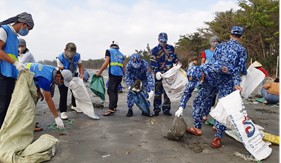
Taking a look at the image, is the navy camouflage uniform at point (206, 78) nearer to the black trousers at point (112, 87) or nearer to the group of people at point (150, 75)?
the group of people at point (150, 75)

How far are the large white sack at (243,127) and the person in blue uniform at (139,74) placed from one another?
1.90 metres

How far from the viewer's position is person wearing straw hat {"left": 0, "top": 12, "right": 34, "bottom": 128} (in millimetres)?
3373

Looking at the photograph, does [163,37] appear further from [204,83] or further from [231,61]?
[231,61]

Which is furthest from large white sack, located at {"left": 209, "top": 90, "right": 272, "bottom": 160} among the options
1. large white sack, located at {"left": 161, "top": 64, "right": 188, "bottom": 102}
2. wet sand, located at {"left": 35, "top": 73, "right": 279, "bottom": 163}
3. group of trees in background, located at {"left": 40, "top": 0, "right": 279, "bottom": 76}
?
group of trees in background, located at {"left": 40, "top": 0, "right": 279, "bottom": 76}

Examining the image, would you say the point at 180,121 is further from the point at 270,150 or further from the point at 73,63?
the point at 73,63

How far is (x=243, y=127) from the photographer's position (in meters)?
3.11

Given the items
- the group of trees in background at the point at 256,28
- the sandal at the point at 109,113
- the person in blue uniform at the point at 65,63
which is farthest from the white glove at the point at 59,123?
the group of trees in background at the point at 256,28

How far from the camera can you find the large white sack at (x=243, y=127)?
3.10 m

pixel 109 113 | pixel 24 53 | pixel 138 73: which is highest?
pixel 24 53

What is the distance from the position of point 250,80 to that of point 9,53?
331 cm

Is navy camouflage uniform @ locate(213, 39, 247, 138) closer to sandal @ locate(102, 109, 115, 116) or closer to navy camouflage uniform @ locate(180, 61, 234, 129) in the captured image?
navy camouflage uniform @ locate(180, 61, 234, 129)

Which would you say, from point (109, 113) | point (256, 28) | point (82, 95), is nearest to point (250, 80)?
point (109, 113)

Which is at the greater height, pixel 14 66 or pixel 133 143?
pixel 14 66

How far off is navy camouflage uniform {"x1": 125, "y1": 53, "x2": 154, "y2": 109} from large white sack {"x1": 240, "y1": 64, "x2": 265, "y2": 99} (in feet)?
5.19
